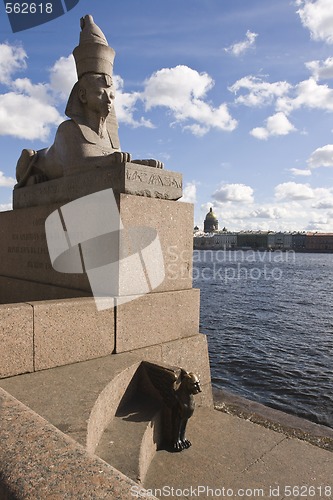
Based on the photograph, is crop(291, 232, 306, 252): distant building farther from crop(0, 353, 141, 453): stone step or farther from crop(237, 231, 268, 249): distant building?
crop(0, 353, 141, 453): stone step

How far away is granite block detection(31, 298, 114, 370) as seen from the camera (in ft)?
9.08

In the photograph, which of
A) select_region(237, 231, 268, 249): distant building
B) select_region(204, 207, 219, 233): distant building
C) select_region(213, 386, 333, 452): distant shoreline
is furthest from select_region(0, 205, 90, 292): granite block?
select_region(204, 207, 219, 233): distant building

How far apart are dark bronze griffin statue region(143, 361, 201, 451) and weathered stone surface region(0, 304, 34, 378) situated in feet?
2.92

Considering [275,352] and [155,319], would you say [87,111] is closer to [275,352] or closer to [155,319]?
[155,319]

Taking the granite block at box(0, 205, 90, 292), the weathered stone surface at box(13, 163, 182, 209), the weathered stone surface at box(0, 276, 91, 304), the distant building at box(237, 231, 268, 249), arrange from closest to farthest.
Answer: the weathered stone surface at box(13, 163, 182, 209), the weathered stone surface at box(0, 276, 91, 304), the granite block at box(0, 205, 90, 292), the distant building at box(237, 231, 268, 249)

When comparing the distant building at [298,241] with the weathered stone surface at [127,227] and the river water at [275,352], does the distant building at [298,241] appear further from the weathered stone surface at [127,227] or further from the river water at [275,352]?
the weathered stone surface at [127,227]

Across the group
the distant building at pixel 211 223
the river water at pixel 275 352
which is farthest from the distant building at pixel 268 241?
the river water at pixel 275 352

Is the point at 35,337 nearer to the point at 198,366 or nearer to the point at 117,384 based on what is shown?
the point at 117,384

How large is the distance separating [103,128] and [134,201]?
1.39 m

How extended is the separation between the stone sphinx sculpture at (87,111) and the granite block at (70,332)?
1.49 meters

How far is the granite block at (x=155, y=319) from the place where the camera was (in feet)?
10.6

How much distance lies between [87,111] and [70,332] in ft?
8.08

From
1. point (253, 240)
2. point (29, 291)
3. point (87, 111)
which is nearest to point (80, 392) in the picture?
point (29, 291)

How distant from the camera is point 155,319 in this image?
11.4ft
